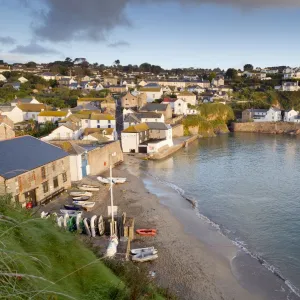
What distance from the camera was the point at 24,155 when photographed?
50.9 feet

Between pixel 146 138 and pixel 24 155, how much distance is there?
19.2 metres

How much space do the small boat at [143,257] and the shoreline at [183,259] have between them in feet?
0.65

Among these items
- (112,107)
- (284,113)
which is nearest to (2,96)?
(112,107)

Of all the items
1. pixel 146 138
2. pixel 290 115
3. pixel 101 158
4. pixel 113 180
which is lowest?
pixel 113 180

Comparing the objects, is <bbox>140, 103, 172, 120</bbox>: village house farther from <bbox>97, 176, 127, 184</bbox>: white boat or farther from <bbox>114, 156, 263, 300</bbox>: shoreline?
<bbox>114, 156, 263, 300</bbox>: shoreline

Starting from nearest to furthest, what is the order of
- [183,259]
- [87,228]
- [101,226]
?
[183,259], [87,228], [101,226]

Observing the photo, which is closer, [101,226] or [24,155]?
[101,226]

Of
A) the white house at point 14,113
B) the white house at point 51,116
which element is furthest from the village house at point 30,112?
the white house at point 51,116

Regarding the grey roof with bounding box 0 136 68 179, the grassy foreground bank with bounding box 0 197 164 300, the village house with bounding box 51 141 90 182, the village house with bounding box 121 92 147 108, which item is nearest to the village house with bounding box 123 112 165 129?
the village house with bounding box 121 92 147 108

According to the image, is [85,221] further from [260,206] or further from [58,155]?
[260,206]

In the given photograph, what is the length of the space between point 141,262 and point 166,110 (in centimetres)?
3498

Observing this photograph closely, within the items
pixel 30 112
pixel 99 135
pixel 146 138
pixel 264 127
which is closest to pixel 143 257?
pixel 99 135

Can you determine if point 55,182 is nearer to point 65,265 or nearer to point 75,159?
point 75,159

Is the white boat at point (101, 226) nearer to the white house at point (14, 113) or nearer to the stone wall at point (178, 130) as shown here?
the white house at point (14, 113)
